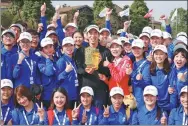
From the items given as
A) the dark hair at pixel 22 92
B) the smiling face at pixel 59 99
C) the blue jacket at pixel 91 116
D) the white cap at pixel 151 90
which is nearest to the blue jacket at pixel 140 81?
the white cap at pixel 151 90

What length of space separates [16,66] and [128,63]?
191 centimetres

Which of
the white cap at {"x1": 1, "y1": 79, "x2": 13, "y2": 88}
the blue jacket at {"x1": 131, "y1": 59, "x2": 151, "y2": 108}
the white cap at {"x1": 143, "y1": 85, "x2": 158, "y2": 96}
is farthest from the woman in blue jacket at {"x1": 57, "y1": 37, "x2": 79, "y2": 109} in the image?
the white cap at {"x1": 143, "y1": 85, "x2": 158, "y2": 96}

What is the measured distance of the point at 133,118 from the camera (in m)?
6.30

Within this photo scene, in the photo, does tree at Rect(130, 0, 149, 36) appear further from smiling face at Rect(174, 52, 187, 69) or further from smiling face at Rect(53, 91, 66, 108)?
smiling face at Rect(53, 91, 66, 108)

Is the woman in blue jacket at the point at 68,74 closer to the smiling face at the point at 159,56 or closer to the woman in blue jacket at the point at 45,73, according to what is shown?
the woman in blue jacket at the point at 45,73

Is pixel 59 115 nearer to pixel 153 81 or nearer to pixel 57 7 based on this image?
pixel 153 81

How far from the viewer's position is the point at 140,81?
654 cm

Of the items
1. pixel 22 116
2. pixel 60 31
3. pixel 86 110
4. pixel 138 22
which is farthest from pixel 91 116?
pixel 138 22

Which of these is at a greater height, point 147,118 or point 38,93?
point 38,93

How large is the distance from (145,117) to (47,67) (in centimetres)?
184

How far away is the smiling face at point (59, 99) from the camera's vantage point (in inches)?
238

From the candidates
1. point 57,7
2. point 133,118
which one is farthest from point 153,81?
point 57,7

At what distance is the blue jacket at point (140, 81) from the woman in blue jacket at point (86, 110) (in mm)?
802

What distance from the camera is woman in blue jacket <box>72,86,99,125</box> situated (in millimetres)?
6137
